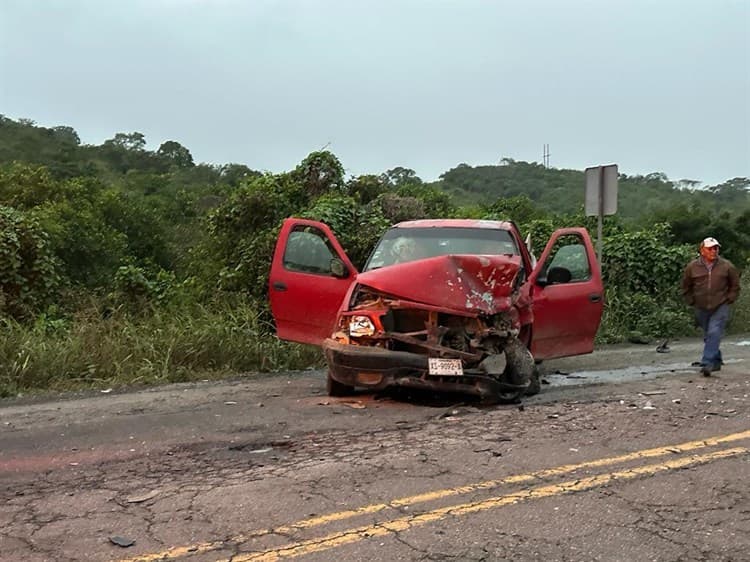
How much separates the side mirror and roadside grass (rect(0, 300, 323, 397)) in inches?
86.8

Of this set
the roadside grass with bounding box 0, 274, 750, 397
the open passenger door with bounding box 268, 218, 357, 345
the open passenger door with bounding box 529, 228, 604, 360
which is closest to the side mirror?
the open passenger door with bounding box 268, 218, 357, 345

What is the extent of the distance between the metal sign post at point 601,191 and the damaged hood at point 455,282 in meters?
6.39

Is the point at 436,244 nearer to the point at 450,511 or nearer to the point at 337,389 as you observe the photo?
the point at 337,389

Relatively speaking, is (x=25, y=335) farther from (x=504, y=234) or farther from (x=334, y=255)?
(x=504, y=234)

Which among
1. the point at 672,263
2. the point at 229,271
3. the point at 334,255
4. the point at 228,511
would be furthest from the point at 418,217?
the point at 228,511

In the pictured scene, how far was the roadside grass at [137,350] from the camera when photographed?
8.52 meters

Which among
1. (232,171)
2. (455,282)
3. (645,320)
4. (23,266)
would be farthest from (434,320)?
(232,171)

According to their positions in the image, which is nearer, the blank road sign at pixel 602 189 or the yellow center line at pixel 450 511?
the yellow center line at pixel 450 511

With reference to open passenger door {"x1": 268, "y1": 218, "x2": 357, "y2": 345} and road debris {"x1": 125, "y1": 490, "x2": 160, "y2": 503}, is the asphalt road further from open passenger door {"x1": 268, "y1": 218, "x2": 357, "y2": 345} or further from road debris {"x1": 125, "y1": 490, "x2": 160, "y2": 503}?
open passenger door {"x1": 268, "y1": 218, "x2": 357, "y2": 345}

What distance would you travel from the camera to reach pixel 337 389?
24.4 feet

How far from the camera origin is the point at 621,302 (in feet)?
47.4

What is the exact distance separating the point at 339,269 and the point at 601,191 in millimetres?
6633

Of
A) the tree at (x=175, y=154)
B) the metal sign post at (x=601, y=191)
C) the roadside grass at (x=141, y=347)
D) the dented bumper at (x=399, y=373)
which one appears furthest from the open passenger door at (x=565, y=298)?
the tree at (x=175, y=154)

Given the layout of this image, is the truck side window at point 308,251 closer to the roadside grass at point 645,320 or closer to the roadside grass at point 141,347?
the roadside grass at point 141,347
